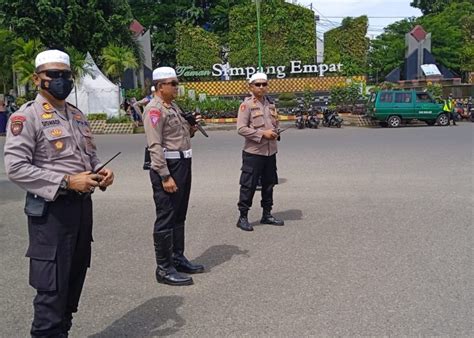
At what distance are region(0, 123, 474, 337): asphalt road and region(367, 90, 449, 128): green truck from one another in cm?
1245

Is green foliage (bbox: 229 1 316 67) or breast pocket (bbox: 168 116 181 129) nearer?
breast pocket (bbox: 168 116 181 129)

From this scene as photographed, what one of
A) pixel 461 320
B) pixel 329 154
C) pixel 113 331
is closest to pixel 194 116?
pixel 113 331

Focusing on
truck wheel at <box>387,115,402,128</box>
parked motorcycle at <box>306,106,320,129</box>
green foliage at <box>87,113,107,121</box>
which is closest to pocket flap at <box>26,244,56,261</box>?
green foliage at <box>87,113,107,121</box>

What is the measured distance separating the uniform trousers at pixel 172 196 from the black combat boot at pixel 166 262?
6 cm

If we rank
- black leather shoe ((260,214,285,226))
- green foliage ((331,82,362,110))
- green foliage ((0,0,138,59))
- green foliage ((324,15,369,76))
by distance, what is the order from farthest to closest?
green foliage ((324,15,369,76)), green foliage ((0,0,138,59)), green foliage ((331,82,362,110)), black leather shoe ((260,214,285,226))

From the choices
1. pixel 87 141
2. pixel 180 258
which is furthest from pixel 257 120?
pixel 87 141

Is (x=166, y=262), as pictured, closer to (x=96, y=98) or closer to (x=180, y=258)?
(x=180, y=258)

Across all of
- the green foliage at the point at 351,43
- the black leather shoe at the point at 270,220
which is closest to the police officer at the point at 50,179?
the black leather shoe at the point at 270,220

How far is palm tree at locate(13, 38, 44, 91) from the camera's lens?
23.2m

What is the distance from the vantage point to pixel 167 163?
4.36 m

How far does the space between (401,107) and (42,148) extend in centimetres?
2052

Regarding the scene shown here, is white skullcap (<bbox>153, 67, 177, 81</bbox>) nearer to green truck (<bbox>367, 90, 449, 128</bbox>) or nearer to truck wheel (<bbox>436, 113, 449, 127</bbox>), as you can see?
green truck (<bbox>367, 90, 449, 128</bbox>)

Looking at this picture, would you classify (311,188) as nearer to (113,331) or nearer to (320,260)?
(320,260)

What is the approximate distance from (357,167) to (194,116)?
255 inches
